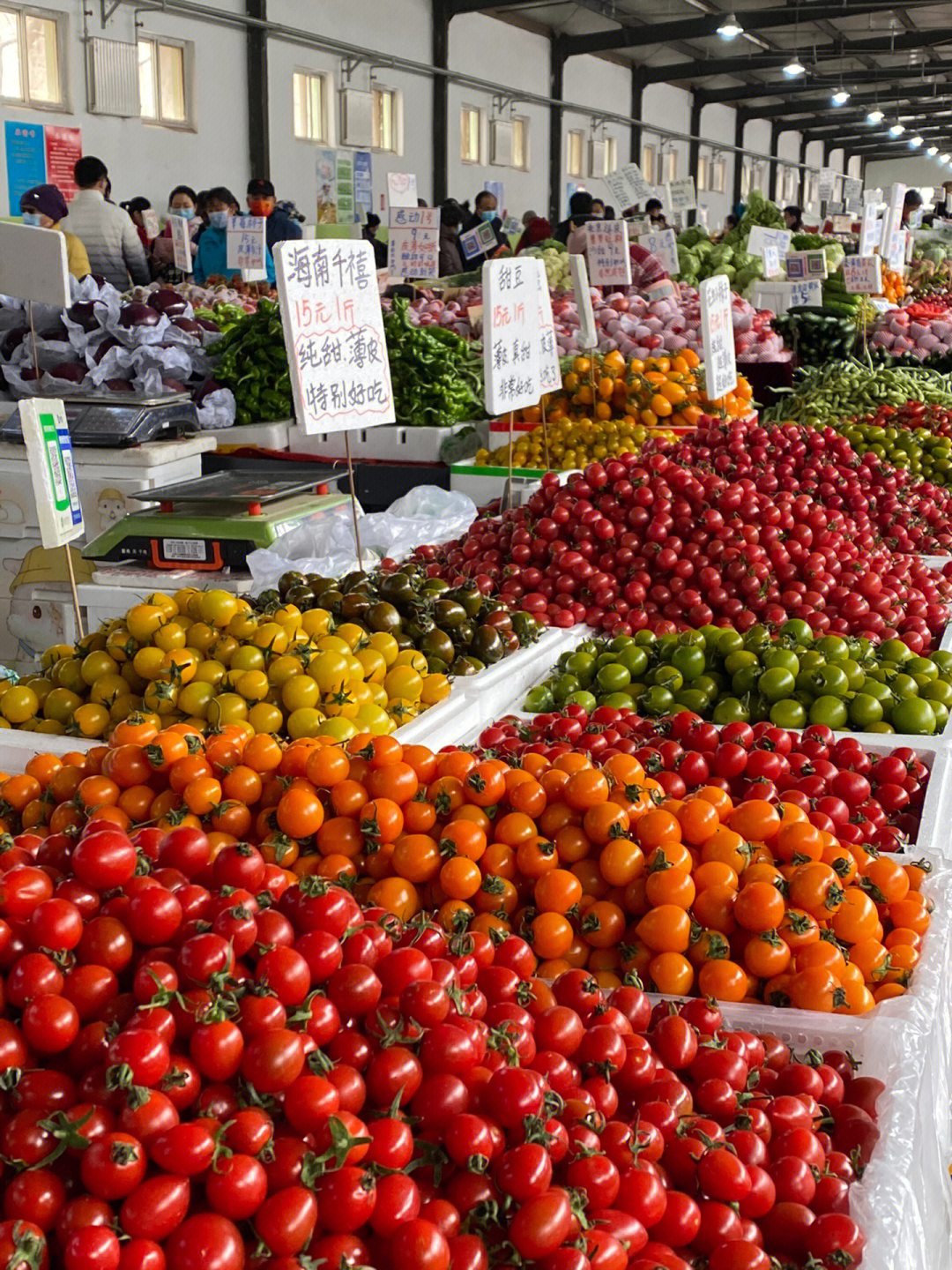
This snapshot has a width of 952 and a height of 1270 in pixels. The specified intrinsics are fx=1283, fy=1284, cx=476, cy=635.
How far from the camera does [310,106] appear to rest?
585 inches

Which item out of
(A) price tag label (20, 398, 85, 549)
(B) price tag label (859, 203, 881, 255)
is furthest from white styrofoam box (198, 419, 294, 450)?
(B) price tag label (859, 203, 881, 255)

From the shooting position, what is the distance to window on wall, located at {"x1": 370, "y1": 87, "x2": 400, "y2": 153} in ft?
52.4

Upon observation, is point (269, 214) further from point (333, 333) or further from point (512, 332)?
point (333, 333)

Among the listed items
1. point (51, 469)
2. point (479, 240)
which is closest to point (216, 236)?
point (479, 240)

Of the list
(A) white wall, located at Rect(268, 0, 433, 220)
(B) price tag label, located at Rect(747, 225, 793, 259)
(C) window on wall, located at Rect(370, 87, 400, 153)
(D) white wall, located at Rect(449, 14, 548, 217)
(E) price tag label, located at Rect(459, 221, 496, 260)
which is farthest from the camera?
(D) white wall, located at Rect(449, 14, 548, 217)

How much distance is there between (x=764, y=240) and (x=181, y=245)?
4.23 metres

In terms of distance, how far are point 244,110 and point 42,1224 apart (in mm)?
14247

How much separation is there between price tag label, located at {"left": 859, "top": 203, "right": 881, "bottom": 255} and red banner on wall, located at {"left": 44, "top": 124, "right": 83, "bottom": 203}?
6720 millimetres

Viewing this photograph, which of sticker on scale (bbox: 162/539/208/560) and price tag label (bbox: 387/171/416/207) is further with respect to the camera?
price tag label (bbox: 387/171/416/207)

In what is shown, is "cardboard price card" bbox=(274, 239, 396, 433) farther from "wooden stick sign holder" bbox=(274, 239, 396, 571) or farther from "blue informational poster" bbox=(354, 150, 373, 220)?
Answer: "blue informational poster" bbox=(354, 150, 373, 220)

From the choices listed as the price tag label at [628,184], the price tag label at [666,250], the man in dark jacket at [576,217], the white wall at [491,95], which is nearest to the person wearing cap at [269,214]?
the man in dark jacket at [576,217]

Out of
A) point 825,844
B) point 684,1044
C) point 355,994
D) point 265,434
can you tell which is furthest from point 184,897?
point 265,434

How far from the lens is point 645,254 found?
8617 mm

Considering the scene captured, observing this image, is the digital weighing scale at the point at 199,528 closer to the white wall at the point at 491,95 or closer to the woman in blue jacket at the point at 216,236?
the woman in blue jacket at the point at 216,236
